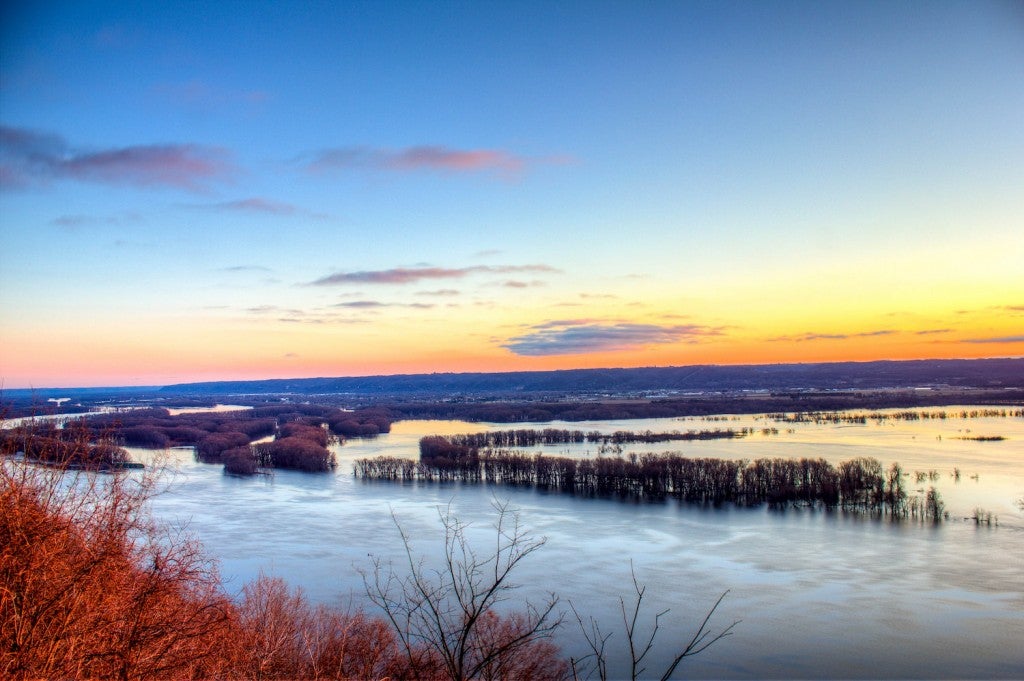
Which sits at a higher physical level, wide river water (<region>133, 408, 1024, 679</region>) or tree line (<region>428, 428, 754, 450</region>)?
tree line (<region>428, 428, 754, 450</region>)

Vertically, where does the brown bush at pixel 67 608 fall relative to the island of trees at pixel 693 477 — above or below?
above

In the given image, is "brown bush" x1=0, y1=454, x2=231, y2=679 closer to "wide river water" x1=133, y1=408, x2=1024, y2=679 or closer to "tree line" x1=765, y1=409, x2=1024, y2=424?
"wide river water" x1=133, y1=408, x2=1024, y2=679

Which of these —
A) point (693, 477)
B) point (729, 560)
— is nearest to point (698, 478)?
point (693, 477)

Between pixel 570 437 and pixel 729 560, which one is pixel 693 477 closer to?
pixel 729 560

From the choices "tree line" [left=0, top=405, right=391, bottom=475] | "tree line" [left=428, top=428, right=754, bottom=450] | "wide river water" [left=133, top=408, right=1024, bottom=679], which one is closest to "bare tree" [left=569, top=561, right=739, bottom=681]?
"wide river water" [left=133, top=408, right=1024, bottom=679]

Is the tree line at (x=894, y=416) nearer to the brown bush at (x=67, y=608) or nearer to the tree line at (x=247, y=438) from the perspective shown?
the tree line at (x=247, y=438)

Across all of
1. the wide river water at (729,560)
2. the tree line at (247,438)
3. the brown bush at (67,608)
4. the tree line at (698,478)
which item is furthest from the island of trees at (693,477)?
the brown bush at (67,608)

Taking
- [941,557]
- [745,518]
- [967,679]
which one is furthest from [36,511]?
[745,518]
